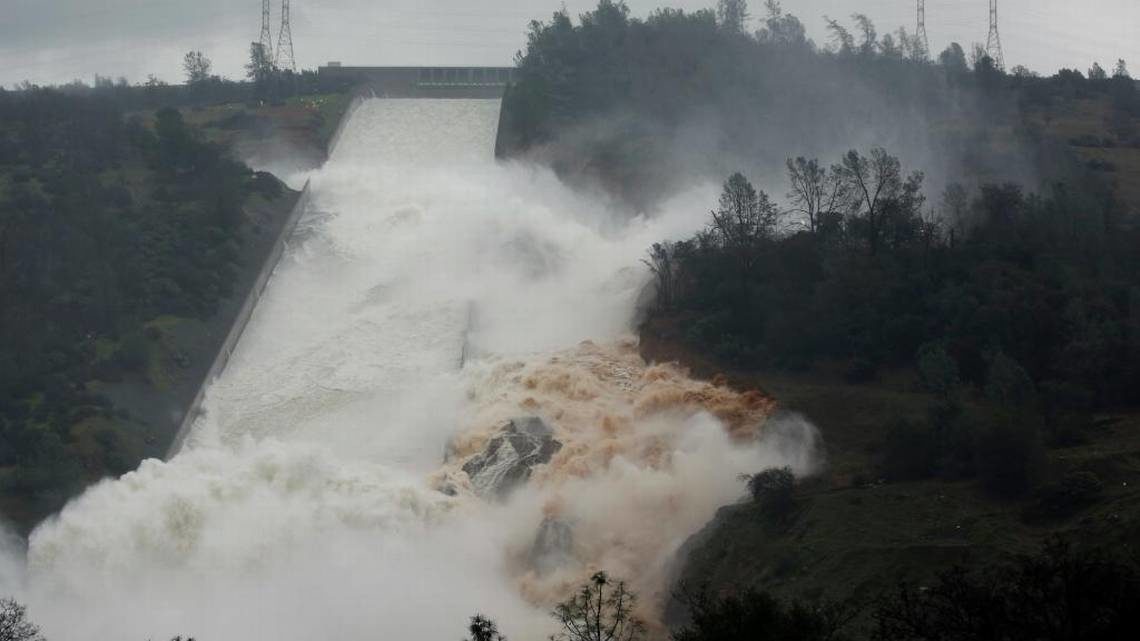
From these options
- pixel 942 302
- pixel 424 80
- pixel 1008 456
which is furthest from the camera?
pixel 424 80

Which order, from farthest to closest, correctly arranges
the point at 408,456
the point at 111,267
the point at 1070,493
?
the point at 111,267
the point at 408,456
the point at 1070,493

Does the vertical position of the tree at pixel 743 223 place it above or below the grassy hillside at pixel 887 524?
above

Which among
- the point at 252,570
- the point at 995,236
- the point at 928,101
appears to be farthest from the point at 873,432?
the point at 928,101

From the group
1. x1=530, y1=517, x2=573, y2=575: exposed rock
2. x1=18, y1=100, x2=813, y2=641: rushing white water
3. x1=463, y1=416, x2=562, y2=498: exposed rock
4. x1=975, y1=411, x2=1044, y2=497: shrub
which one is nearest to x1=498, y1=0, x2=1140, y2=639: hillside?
x1=975, y1=411, x2=1044, y2=497: shrub

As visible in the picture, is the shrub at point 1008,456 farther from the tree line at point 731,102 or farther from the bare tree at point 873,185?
the tree line at point 731,102

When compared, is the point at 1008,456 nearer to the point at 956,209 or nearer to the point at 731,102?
the point at 956,209

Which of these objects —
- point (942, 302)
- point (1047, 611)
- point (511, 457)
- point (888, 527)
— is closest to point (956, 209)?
point (942, 302)

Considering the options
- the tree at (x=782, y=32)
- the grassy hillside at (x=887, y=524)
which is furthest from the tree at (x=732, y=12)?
the grassy hillside at (x=887, y=524)
